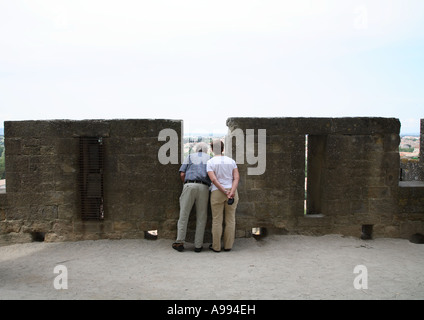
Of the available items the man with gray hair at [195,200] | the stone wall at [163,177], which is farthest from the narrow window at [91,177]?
the man with gray hair at [195,200]

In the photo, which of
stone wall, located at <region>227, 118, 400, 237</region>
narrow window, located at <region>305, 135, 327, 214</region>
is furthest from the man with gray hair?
narrow window, located at <region>305, 135, 327, 214</region>

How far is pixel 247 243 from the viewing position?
6805 mm

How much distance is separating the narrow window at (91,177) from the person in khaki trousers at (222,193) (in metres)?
1.97

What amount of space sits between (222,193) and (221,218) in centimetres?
42

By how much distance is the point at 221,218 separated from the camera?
641 centimetres

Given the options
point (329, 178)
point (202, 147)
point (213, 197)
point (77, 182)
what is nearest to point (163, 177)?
point (202, 147)

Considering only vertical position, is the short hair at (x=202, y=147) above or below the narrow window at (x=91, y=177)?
above

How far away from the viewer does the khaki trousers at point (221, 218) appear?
20.8 ft

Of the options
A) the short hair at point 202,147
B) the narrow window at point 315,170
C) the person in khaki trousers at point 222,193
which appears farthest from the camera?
the narrow window at point 315,170

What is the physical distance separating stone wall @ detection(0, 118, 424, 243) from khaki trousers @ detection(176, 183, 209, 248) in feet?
1.50

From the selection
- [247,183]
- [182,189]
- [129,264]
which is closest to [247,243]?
[247,183]

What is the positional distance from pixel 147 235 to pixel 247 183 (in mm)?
1965

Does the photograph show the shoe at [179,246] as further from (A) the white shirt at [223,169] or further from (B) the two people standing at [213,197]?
(A) the white shirt at [223,169]

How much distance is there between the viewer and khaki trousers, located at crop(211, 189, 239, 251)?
20.8 feet
